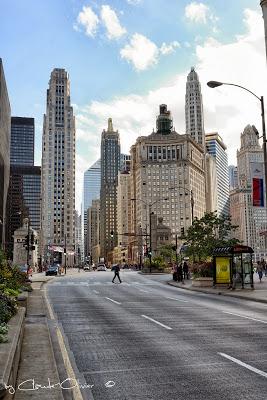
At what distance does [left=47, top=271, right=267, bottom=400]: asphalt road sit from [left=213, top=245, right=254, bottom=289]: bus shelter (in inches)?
470

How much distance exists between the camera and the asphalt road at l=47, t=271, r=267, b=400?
7.40 metres

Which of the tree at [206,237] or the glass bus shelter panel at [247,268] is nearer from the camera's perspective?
the glass bus shelter panel at [247,268]

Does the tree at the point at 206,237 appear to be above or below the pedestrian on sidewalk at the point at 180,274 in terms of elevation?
above

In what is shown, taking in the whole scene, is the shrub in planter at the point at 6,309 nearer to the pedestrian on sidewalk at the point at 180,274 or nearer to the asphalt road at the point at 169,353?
the asphalt road at the point at 169,353

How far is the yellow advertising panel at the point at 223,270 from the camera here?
107ft

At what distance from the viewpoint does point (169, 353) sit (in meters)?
10.2

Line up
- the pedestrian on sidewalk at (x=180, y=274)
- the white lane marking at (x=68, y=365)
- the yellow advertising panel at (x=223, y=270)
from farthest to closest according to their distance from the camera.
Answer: the pedestrian on sidewalk at (x=180, y=274)
the yellow advertising panel at (x=223, y=270)
the white lane marking at (x=68, y=365)

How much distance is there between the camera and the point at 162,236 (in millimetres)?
133875

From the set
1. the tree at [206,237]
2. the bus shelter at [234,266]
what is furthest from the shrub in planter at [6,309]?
the tree at [206,237]

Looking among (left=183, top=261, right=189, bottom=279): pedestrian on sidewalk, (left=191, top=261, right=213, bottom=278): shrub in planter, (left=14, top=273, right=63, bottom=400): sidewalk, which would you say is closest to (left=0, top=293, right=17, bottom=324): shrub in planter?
(left=14, top=273, right=63, bottom=400): sidewalk

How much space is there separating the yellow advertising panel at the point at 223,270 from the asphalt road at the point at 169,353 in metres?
14.0

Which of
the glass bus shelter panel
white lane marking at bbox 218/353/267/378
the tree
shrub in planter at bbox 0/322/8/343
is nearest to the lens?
white lane marking at bbox 218/353/267/378

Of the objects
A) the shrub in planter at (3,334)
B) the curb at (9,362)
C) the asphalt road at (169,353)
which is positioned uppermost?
the shrub in planter at (3,334)

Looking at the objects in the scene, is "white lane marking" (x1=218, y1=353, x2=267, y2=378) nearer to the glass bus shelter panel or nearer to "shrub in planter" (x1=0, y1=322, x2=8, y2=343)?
"shrub in planter" (x1=0, y1=322, x2=8, y2=343)
